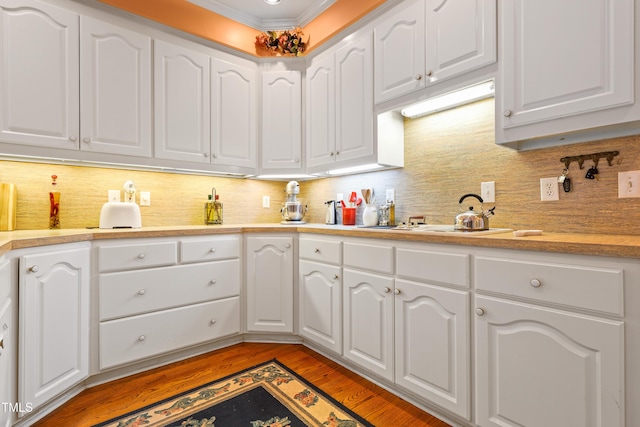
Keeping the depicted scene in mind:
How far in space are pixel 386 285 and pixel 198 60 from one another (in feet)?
7.01

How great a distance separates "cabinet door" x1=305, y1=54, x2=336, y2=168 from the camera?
2.47m

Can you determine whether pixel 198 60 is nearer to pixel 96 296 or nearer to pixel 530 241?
pixel 96 296

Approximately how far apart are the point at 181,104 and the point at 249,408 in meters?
2.05

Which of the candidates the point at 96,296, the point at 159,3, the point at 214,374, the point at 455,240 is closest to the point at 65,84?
the point at 159,3

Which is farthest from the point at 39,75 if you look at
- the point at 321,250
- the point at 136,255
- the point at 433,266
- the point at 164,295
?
the point at 433,266

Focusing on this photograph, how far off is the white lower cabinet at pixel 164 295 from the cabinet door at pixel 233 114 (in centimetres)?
73

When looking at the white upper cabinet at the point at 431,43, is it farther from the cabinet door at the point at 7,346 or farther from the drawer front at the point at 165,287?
the cabinet door at the point at 7,346

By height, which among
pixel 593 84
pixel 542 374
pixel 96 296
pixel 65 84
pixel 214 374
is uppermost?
pixel 65 84

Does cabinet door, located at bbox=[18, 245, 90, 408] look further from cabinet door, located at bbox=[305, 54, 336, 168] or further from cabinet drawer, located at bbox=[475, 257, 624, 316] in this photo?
cabinet drawer, located at bbox=[475, 257, 624, 316]

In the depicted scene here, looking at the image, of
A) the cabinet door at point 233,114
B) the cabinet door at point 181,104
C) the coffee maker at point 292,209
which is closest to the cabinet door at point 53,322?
the cabinet door at point 181,104

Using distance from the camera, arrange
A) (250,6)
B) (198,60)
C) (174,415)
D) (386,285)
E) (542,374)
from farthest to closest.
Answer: (250,6) < (198,60) < (386,285) < (174,415) < (542,374)

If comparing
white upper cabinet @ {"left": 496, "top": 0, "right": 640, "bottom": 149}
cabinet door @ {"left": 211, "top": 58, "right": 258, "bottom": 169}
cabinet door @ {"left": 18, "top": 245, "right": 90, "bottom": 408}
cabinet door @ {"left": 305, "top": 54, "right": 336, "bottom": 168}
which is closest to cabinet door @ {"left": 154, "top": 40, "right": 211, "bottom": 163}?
cabinet door @ {"left": 211, "top": 58, "right": 258, "bottom": 169}

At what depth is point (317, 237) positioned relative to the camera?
2.17 meters

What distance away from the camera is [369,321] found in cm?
181
